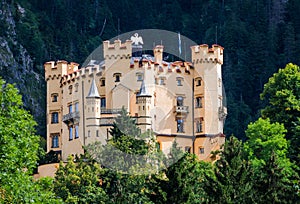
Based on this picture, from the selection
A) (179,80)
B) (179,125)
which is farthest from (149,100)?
(179,80)

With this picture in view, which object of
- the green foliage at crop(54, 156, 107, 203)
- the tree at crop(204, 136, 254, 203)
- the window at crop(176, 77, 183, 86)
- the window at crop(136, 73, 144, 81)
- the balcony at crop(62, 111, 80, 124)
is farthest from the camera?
the window at crop(176, 77, 183, 86)

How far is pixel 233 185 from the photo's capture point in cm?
7888

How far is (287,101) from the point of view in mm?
98625

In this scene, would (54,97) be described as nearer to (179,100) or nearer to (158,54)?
(158,54)

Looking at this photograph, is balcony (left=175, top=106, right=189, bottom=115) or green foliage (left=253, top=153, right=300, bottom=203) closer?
green foliage (left=253, top=153, right=300, bottom=203)

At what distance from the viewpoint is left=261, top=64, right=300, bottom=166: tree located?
98.3m

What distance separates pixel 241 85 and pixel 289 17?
21.9m

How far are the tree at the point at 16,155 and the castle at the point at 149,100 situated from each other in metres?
36.1

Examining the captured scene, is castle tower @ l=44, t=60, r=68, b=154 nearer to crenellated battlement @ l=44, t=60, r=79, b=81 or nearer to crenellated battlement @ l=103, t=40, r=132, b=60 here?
crenellated battlement @ l=44, t=60, r=79, b=81

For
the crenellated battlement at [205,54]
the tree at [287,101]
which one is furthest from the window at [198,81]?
the tree at [287,101]

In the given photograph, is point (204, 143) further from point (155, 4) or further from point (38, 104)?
point (155, 4)

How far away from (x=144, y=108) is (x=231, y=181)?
2342 cm

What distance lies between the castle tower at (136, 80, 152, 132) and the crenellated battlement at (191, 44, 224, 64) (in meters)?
6.12

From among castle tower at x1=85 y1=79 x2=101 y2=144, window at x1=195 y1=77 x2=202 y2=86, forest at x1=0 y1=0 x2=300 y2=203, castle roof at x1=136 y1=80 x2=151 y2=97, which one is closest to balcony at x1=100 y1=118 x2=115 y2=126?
castle tower at x1=85 y1=79 x2=101 y2=144
